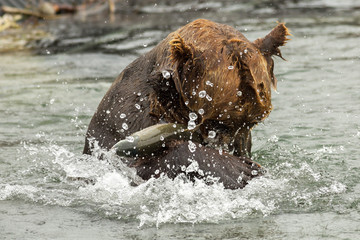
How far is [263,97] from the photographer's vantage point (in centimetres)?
450

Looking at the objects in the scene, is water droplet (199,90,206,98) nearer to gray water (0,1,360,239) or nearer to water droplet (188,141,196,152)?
water droplet (188,141,196,152)

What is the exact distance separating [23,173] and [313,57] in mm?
5931

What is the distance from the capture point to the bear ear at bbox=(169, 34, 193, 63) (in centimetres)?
434

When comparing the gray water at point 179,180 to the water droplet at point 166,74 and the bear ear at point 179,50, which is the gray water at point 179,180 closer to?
the water droplet at point 166,74

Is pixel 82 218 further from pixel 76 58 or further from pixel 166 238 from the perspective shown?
pixel 76 58

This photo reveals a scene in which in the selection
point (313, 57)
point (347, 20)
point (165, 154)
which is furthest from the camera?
point (347, 20)

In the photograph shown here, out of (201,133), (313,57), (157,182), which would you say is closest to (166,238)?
(157,182)

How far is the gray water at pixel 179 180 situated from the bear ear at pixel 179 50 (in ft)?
2.68

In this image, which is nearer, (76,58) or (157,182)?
(157,182)

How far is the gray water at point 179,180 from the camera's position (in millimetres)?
4570

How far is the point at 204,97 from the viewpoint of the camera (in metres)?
4.45

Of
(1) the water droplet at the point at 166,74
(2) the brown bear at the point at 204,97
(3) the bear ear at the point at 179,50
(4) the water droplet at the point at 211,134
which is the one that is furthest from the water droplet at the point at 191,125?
(3) the bear ear at the point at 179,50

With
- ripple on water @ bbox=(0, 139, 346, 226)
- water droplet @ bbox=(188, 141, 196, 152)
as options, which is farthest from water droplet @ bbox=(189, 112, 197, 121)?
ripple on water @ bbox=(0, 139, 346, 226)

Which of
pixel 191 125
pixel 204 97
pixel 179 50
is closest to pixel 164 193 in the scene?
pixel 191 125
